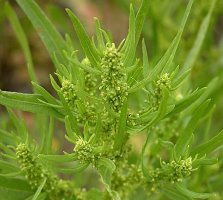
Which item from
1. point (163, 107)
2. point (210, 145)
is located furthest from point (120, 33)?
point (163, 107)

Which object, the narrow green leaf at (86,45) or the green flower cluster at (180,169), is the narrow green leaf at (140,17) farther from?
the green flower cluster at (180,169)

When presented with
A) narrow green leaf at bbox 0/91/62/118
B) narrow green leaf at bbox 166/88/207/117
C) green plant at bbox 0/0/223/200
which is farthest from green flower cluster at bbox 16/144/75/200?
narrow green leaf at bbox 166/88/207/117

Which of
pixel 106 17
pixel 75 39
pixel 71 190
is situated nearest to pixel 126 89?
pixel 71 190

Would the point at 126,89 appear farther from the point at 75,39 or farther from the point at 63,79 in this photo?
the point at 75,39

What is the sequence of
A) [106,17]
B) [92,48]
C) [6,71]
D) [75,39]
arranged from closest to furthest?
[92,48], [75,39], [6,71], [106,17]

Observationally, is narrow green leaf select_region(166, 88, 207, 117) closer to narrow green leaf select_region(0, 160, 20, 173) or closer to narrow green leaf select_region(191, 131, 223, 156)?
narrow green leaf select_region(191, 131, 223, 156)

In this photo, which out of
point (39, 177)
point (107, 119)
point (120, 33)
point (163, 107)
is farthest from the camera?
point (120, 33)

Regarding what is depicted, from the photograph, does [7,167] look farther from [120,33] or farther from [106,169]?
[120,33]
